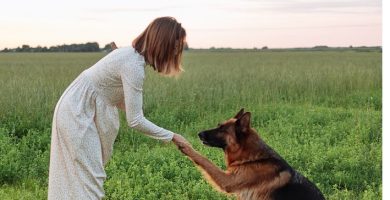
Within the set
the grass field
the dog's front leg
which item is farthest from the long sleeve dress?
the grass field

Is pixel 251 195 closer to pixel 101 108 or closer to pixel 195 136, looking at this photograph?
pixel 101 108

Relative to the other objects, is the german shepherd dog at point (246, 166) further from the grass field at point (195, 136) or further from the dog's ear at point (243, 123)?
the grass field at point (195, 136)

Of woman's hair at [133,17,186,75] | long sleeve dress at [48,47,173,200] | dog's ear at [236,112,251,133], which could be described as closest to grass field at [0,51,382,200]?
dog's ear at [236,112,251,133]

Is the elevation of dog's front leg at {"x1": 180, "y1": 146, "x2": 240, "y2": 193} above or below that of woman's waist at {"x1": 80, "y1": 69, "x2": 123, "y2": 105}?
below

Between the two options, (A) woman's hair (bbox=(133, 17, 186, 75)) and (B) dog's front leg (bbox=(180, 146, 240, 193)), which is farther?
(B) dog's front leg (bbox=(180, 146, 240, 193))

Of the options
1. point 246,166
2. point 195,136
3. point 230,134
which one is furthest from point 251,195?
point 195,136

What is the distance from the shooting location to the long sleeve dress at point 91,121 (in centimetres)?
362

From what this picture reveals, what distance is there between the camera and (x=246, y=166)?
173 inches

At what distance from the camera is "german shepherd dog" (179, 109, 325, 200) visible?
419cm

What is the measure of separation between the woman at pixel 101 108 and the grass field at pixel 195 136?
161 centimetres

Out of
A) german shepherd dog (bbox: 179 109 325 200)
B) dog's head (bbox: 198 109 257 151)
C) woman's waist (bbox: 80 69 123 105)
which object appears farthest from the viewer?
dog's head (bbox: 198 109 257 151)

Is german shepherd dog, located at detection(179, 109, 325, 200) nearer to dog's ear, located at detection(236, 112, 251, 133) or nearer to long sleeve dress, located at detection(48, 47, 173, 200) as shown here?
dog's ear, located at detection(236, 112, 251, 133)

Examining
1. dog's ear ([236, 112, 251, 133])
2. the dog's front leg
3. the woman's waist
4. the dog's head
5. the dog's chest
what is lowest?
the dog's chest

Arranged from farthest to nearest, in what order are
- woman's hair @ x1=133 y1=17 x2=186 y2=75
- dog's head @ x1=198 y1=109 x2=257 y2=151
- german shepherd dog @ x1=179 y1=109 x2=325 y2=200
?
1. dog's head @ x1=198 y1=109 x2=257 y2=151
2. german shepherd dog @ x1=179 y1=109 x2=325 y2=200
3. woman's hair @ x1=133 y1=17 x2=186 y2=75
